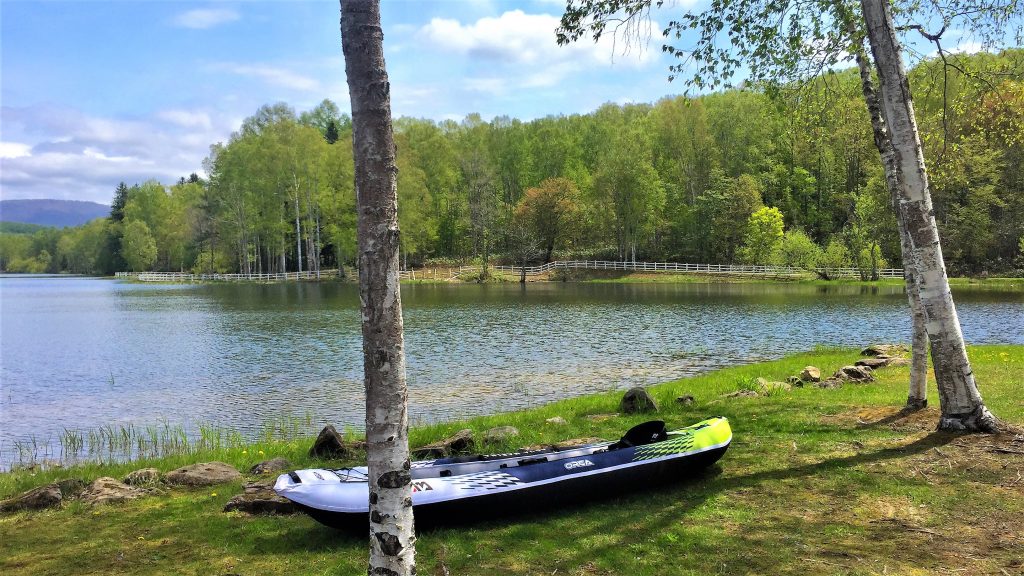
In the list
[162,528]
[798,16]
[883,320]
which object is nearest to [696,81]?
[798,16]

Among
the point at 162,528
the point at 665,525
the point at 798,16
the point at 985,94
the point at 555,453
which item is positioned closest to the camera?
the point at 665,525

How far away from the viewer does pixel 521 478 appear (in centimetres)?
618

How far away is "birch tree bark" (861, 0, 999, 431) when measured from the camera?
7129 mm

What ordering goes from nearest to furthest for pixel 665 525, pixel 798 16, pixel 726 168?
1. pixel 665 525
2. pixel 798 16
3. pixel 726 168

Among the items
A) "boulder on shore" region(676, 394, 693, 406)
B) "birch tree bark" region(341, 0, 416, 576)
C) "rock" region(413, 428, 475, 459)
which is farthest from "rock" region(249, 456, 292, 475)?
"boulder on shore" region(676, 394, 693, 406)

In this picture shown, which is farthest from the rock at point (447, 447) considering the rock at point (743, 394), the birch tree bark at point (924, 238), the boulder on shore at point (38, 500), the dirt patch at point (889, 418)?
the birch tree bark at point (924, 238)

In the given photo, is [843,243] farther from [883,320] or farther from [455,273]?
[455,273]

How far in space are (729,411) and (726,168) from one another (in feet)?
222

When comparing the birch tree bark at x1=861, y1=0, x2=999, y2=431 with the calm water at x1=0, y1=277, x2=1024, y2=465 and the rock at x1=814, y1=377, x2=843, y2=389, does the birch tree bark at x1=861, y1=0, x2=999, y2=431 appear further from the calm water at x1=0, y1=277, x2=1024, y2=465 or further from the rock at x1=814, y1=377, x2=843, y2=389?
the calm water at x1=0, y1=277, x2=1024, y2=465

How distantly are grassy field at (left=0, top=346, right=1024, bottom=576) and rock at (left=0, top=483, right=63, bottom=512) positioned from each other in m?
0.22

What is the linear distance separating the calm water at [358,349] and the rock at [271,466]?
4.39m

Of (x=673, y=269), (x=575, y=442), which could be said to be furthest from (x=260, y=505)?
(x=673, y=269)

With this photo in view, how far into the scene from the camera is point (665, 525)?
579 centimetres

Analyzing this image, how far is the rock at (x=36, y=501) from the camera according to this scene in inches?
282
